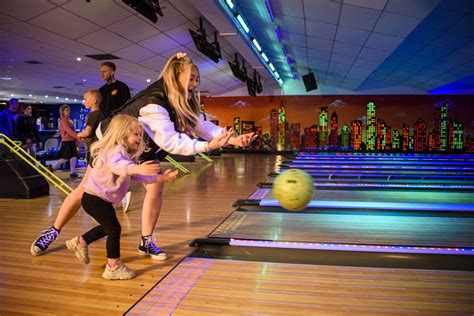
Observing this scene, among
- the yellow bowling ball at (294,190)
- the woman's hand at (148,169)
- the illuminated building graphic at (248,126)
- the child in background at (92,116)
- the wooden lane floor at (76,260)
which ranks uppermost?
the illuminated building graphic at (248,126)

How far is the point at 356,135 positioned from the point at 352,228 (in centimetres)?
1258

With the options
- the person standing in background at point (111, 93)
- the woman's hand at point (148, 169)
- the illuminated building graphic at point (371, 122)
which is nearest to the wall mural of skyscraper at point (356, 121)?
the illuminated building graphic at point (371, 122)

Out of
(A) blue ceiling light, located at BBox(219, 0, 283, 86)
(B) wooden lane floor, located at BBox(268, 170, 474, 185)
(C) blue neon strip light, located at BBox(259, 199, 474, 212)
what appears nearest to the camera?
(C) blue neon strip light, located at BBox(259, 199, 474, 212)

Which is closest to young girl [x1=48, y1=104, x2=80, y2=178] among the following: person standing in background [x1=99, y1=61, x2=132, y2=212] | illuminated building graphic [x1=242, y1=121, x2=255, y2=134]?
person standing in background [x1=99, y1=61, x2=132, y2=212]

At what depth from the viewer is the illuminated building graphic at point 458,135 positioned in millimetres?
14359

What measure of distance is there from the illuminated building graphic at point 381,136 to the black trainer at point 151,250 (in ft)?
44.5

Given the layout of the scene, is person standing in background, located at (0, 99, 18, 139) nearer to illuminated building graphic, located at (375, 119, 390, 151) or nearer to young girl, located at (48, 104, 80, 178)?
young girl, located at (48, 104, 80, 178)

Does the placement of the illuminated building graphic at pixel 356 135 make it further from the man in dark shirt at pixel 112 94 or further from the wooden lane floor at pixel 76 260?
the man in dark shirt at pixel 112 94

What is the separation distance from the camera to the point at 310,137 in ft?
50.6

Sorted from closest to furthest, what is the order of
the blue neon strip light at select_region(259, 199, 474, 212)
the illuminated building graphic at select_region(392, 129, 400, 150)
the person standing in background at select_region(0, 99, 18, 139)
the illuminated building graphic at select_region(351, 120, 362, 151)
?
the blue neon strip light at select_region(259, 199, 474, 212) < the person standing in background at select_region(0, 99, 18, 139) < the illuminated building graphic at select_region(392, 129, 400, 150) < the illuminated building graphic at select_region(351, 120, 362, 151)

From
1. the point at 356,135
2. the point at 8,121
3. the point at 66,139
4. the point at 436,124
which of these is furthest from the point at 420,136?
the point at 8,121

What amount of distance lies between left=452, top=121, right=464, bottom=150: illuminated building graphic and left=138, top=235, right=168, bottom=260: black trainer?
47.3 feet

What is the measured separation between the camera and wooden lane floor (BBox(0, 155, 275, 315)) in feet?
6.13

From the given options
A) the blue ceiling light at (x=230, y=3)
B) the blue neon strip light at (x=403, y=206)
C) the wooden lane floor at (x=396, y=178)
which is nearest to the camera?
the blue neon strip light at (x=403, y=206)
